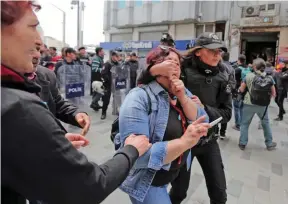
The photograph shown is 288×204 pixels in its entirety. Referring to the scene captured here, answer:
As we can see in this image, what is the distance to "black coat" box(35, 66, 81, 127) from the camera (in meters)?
1.90

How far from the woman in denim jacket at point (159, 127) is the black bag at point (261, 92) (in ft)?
10.8

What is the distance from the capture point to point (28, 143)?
0.68 metres

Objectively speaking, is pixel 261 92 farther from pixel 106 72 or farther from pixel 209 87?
pixel 106 72

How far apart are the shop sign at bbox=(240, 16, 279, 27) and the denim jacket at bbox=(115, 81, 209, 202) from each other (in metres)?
15.7

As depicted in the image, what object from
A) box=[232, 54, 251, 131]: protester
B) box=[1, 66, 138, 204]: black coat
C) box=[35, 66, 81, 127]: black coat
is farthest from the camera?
box=[232, 54, 251, 131]: protester

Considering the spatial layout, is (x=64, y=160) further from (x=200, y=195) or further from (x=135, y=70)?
(x=135, y=70)

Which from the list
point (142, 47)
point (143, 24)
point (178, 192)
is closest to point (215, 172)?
point (178, 192)

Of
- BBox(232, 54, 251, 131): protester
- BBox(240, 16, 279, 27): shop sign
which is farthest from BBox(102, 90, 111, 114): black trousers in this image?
BBox(240, 16, 279, 27): shop sign

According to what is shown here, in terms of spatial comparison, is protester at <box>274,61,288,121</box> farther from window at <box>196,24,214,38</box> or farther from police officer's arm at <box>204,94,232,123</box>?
window at <box>196,24,214,38</box>

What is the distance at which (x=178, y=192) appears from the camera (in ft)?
6.93

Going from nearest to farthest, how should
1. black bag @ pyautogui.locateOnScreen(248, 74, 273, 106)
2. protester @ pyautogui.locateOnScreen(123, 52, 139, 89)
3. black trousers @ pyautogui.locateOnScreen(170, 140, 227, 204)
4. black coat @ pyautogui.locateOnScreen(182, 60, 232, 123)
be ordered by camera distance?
black trousers @ pyautogui.locateOnScreen(170, 140, 227, 204)
black coat @ pyautogui.locateOnScreen(182, 60, 232, 123)
black bag @ pyautogui.locateOnScreen(248, 74, 273, 106)
protester @ pyautogui.locateOnScreen(123, 52, 139, 89)

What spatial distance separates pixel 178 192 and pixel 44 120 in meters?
1.64

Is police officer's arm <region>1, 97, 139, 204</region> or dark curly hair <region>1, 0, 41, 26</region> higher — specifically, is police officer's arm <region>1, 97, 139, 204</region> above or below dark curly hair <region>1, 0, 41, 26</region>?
below

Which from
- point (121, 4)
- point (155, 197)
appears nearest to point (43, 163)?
point (155, 197)
